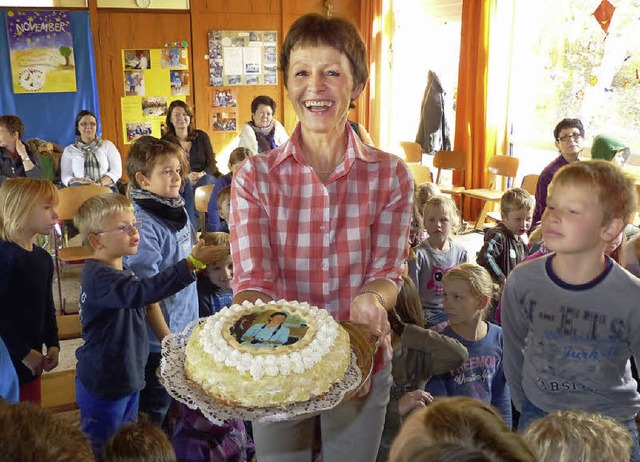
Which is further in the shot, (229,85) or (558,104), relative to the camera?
(229,85)

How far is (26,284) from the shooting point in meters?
2.36

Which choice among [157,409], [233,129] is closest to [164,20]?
[233,129]

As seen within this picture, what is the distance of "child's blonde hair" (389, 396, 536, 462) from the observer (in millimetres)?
699

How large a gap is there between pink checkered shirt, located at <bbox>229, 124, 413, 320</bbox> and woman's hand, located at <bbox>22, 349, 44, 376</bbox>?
1.33 meters

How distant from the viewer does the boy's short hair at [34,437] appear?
1.96 feet

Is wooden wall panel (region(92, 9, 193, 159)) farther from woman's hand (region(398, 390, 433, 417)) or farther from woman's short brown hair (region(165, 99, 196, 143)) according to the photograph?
woman's hand (region(398, 390, 433, 417))

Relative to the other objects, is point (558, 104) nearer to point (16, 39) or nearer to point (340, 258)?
point (340, 258)

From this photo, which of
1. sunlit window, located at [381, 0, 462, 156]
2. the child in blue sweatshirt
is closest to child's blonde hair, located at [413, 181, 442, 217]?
the child in blue sweatshirt

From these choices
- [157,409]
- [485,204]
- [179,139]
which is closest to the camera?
[157,409]

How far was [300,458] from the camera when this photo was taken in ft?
4.83

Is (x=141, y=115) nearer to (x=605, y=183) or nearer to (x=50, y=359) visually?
(x=50, y=359)

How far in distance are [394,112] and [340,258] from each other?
7804mm

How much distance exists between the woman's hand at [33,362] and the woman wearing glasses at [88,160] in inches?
148

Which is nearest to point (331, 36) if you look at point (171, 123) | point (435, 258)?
point (435, 258)
